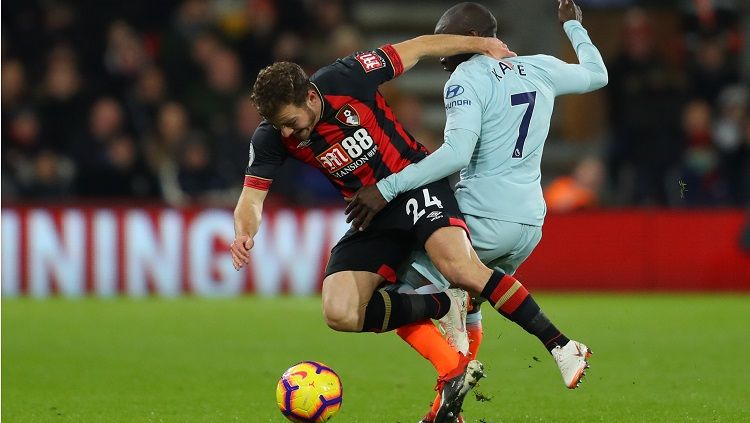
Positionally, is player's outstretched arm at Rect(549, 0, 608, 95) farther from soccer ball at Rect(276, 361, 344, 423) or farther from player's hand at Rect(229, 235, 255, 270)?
soccer ball at Rect(276, 361, 344, 423)

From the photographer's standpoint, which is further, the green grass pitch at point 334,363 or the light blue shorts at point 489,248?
the green grass pitch at point 334,363

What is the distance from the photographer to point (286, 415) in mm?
5777

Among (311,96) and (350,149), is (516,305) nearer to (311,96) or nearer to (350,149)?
(350,149)

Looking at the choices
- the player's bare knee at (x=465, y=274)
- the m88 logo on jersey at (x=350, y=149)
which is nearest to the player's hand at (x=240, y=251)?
the m88 logo on jersey at (x=350, y=149)

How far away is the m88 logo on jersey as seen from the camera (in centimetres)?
590

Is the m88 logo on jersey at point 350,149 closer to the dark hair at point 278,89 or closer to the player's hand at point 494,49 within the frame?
the dark hair at point 278,89

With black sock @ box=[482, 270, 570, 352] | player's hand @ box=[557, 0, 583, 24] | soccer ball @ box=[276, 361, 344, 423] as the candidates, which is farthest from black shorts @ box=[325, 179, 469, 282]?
player's hand @ box=[557, 0, 583, 24]

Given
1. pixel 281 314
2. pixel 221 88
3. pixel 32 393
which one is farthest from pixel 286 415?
pixel 221 88

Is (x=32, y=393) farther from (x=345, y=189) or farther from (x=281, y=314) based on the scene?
(x=281, y=314)

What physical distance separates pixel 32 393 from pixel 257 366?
159 cm

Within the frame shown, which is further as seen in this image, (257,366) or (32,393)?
(257,366)

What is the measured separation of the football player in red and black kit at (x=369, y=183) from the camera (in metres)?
5.68

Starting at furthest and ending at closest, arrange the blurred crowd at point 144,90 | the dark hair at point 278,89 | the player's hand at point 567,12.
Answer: the blurred crowd at point 144,90
the player's hand at point 567,12
the dark hair at point 278,89

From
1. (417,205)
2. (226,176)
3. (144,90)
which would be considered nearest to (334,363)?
(417,205)
